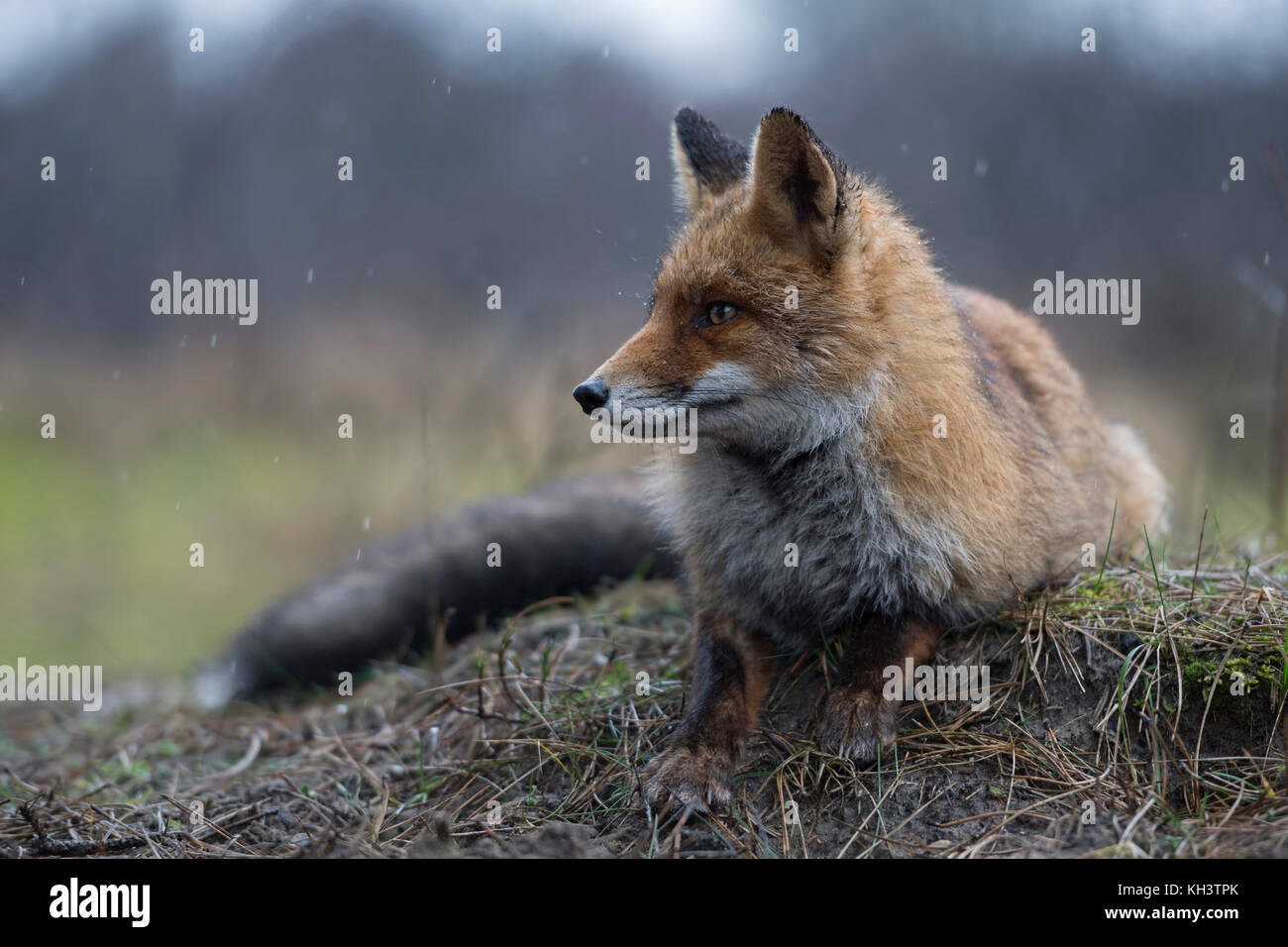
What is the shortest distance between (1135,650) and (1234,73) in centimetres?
1672

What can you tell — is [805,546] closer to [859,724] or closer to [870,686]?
[870,686]

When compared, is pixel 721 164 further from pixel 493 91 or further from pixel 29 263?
pixel 493 91

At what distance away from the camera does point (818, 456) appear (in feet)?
13.9

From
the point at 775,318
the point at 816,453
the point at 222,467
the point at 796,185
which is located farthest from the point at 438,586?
the point at 222,467

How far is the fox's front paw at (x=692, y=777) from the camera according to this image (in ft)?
12.4

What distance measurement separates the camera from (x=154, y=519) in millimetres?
13602

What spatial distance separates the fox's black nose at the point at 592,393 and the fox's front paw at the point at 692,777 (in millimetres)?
1407

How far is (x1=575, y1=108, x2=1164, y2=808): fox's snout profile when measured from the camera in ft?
13.3

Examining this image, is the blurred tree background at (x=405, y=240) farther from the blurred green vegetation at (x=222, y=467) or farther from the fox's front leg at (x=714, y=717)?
the fox's front leg at (x=714, y=717)

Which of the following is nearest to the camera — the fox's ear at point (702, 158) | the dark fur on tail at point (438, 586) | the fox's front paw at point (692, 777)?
the fox's front paw at point (692, 777)

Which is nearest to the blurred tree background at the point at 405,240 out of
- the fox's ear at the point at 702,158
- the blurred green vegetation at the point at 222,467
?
the blurred green vegetation at the point at 222,467

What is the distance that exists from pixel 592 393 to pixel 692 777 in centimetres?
153

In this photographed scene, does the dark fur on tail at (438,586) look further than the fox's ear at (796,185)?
Yes
